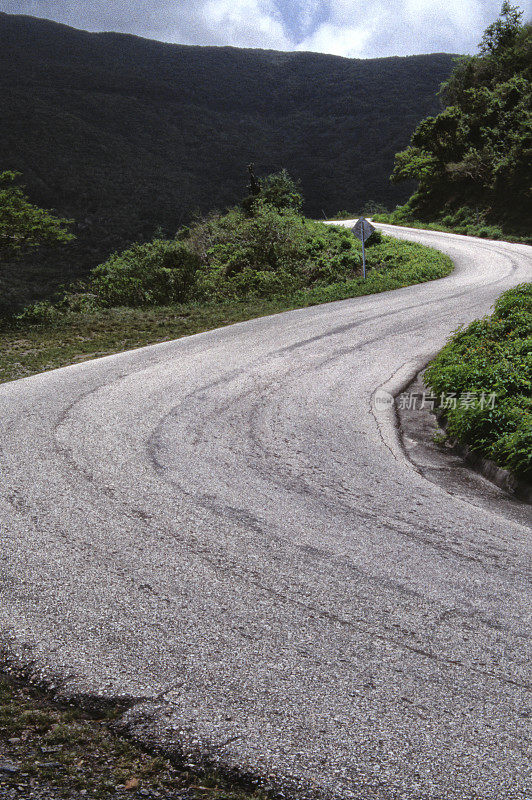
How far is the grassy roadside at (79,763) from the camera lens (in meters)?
2.07

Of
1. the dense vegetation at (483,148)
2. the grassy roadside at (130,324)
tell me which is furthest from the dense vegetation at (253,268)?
the dense vegetation at (483,148)

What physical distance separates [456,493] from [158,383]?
4936mm

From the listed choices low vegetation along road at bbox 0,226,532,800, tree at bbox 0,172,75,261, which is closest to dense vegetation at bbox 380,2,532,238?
tree at bbox 0,172,75,261

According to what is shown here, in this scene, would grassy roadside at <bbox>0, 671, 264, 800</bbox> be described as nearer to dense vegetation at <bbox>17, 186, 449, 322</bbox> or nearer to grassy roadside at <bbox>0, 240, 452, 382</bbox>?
grassy roadside at <bbox>0, 240, 452, 382</bbox>

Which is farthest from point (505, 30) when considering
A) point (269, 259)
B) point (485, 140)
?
point (269, 259)

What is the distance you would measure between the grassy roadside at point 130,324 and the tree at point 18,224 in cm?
320

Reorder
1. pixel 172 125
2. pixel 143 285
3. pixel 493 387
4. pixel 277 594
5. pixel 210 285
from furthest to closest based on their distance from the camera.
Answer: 1. pixel 172 125
2. pixel 210 285
3. pixel 143 285
4. pixel 493 387
5. pixel 277 594

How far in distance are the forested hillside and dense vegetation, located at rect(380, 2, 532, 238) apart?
25.9 m

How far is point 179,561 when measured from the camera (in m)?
3.64

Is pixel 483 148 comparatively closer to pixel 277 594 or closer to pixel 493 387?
pixel 493 387

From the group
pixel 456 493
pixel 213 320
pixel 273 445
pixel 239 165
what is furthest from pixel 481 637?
pixel 239 165

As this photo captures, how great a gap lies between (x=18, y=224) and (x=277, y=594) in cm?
1710

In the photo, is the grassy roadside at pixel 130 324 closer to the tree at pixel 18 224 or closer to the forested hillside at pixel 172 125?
the tree at pixel 18 224

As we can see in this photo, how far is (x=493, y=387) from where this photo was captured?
644 cm
